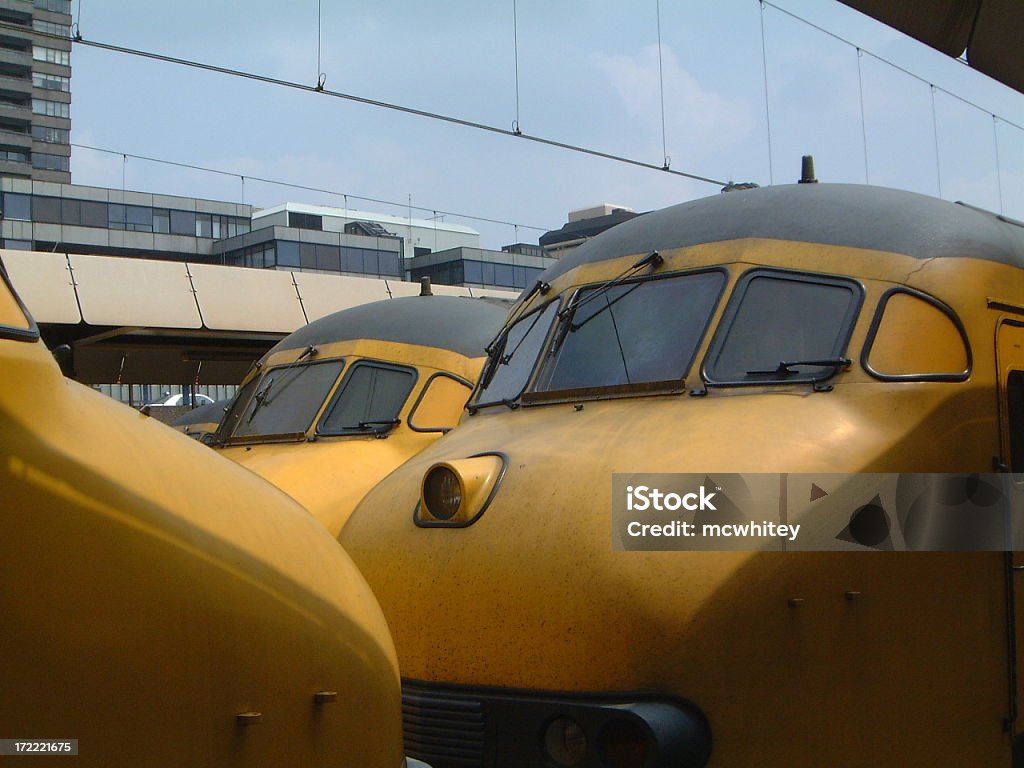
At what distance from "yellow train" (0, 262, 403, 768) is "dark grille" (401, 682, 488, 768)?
5.01ft

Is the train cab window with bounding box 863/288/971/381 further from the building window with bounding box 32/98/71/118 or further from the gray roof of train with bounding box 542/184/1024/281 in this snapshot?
the building window with bounding box 32/98/71/118

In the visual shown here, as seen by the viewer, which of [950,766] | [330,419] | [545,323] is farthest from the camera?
[330,419]

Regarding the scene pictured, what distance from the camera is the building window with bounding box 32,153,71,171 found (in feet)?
289

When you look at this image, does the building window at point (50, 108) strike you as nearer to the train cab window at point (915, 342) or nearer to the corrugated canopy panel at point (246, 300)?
the corrugated canopy panel at point (246, 300)

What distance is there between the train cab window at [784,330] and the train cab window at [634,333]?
0.14 m

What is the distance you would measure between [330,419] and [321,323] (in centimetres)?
138

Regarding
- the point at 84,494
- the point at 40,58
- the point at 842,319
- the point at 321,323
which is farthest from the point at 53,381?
the point at 40,58

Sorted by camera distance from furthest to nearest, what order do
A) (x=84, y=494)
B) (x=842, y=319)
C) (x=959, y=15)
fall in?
(x=959, y=15)
(x=842, y=319)
(x=84, y=494)

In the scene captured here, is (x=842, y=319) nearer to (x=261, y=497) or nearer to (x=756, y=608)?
(x=756, y=608)

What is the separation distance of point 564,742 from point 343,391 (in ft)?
19.1

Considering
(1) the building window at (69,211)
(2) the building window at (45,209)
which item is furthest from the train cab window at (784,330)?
(1) the building window at (69,211)

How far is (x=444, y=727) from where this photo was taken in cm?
504

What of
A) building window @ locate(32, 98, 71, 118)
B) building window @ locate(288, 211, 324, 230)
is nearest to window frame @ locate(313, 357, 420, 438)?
building window @ locate(288, 211, 324, 230)

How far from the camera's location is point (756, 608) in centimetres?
466
